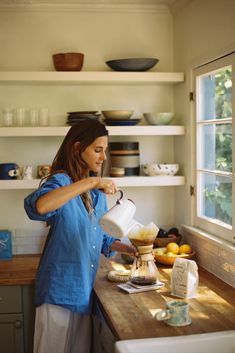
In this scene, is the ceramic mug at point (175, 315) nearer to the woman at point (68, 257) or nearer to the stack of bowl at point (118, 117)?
the woman at point (68, 257)

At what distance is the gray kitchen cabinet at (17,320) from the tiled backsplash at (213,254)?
1.02 m

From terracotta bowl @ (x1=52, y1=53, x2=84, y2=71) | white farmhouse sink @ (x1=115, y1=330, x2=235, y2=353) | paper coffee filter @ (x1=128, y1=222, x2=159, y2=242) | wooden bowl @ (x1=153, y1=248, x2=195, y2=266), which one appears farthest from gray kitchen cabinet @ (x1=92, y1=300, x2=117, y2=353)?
terracotta bowl @ (x1=52, y1=53, x2=84, y2=71)

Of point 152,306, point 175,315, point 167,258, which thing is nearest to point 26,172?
point 167,258

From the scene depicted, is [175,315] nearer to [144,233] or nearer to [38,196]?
[144,233]

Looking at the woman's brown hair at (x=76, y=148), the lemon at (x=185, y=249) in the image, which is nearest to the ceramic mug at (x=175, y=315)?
the woman's brown hair at (x=76, y=148)

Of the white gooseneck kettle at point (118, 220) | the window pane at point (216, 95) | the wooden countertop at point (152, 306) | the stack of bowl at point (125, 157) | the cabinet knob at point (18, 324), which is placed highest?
the window pane at point (216, 95)

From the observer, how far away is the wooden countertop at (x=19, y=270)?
3.23m

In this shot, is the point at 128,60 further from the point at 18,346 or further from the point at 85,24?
the point at 18,346

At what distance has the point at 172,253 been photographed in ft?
11.0

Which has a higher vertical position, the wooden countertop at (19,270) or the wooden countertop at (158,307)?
the wooden countertop at (158,307)

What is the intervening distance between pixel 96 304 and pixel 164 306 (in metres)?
0.38

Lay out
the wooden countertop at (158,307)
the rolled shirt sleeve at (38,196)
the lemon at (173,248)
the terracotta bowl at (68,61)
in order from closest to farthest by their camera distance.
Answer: the wooden countertop at (158,307) → the rolled shirt sleeve at (38,196) → the lemon at (173,248) → the terracotta bowl at (68,61)

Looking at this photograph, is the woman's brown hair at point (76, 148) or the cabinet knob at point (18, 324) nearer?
the woman's brown hair at point (76, 148)

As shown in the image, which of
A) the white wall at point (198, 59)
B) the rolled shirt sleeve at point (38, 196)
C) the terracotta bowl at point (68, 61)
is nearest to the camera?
the rolled shirt sleeve at point (38, 196)
